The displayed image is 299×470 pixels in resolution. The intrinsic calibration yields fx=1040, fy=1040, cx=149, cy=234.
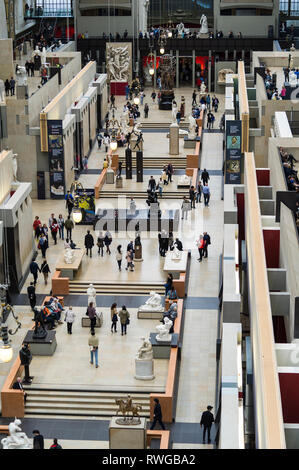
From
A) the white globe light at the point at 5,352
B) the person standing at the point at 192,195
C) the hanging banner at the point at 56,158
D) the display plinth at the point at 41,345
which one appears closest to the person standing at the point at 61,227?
the hanging banner at the point at 56,158

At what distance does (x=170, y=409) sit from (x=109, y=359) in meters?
3.51

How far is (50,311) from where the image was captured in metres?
31.4

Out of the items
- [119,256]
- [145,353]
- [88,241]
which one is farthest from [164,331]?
[88,241]

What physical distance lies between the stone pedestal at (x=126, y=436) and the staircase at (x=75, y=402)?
252 centimetres

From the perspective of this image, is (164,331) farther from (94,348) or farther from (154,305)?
(154,305)

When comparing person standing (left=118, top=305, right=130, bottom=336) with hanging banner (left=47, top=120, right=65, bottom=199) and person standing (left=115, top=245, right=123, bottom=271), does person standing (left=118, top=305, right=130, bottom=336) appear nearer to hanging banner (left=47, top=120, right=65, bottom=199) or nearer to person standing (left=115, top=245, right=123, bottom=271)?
person standing (left=115, top=245, right=123, bottom=271)

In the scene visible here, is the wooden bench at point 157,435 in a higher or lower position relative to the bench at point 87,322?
lower

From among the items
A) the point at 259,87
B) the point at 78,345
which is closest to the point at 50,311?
the point at 78,345

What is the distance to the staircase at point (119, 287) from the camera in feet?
114

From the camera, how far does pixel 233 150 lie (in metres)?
41.8

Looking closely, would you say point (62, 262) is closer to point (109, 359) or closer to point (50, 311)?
point (50, 311)

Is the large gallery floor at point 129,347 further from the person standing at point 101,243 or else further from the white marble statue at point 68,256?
the white marble statue at point 68,256

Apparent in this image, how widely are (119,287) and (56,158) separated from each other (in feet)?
38.7

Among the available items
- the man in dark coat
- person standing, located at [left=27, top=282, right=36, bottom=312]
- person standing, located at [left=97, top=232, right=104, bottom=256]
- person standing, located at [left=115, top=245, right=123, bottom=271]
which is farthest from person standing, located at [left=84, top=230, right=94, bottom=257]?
the man in dark coat
